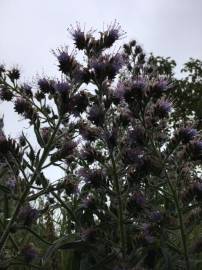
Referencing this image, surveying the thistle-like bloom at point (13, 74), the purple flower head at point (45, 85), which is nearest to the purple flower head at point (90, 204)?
the purple flower head at point (45, 85)

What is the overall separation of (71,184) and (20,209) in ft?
1.56

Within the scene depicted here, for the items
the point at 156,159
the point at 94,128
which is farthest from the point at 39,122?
the point at 156,159

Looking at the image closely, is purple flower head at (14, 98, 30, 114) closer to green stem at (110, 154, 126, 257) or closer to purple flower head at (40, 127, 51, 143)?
purple flower head at (40, 127, 51, 143)

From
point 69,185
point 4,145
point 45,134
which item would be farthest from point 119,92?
point 4,145

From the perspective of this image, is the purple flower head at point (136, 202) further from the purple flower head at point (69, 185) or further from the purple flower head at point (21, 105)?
the purple flower head at point (21, 105)

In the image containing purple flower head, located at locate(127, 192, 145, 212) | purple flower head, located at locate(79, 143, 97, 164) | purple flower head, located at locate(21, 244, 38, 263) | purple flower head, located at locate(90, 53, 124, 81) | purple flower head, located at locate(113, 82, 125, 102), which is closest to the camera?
purple flower head, located at locate(21, 244, 38, 263)

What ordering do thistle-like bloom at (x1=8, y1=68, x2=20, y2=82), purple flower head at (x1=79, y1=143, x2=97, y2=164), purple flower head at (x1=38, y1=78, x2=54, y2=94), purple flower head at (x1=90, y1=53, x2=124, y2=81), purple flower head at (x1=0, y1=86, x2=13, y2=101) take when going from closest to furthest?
purple flower head at (x1=79, y1=143, x2=97, y2=164) → purple flower head at (x1=90, y1=53, x2=124, y2=81) → purple flower head at (x1=38, y1=78, x2=54, y2=94) → purple flower head at (x1=0, y1=86, x2=13, y2=101) → thistle-like bloom at (x1=8, y1=68, x2=20, y2=82)

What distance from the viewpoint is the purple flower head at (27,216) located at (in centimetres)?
348

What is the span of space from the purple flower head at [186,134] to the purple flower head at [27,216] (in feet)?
4.26

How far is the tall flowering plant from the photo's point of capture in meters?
3.47

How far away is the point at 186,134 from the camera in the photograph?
12.7ft

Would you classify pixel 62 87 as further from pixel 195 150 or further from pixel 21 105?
pixel 195 150

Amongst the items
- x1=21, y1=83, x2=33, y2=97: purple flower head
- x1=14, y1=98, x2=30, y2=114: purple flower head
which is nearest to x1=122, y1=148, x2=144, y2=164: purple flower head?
x1=14, y1=98, x2=30, y2=114: purple flower head

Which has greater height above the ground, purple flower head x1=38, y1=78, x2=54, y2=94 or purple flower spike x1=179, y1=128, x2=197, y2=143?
purple flower head x1=38, y1=78, x2=54, y2=94
